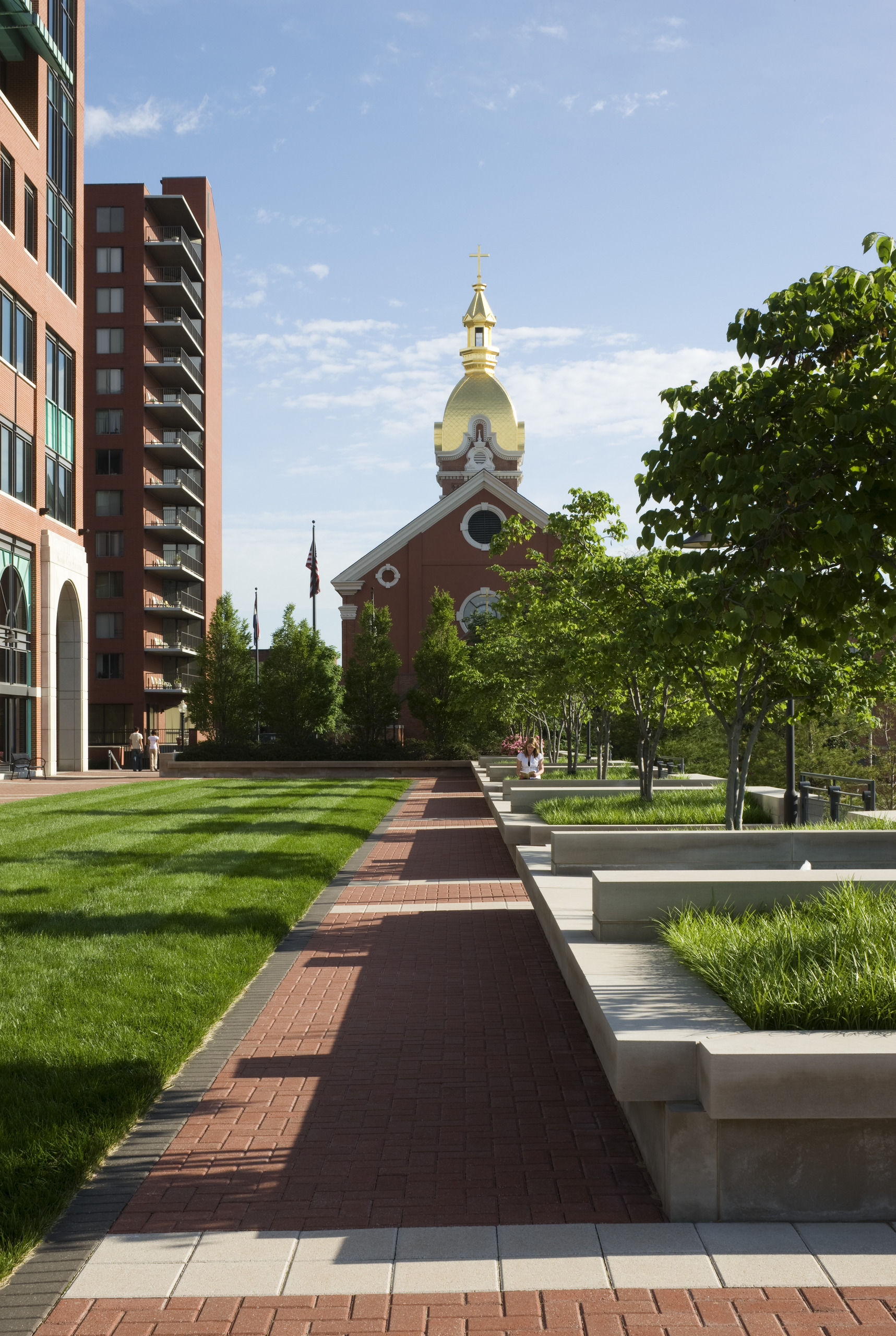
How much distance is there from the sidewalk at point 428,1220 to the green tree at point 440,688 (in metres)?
38.6

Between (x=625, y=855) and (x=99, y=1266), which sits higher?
(x=625, y=855)

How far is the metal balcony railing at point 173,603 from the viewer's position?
59812 millimetres

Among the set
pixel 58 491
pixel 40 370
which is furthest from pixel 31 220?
pixel 58 491

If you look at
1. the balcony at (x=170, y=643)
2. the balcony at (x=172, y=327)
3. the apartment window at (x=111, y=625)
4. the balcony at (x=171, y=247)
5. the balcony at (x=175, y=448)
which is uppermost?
the balcony at (x=171, y=247)

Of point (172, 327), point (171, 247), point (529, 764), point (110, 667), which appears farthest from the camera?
point (171, 247)

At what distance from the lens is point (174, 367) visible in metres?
61.1

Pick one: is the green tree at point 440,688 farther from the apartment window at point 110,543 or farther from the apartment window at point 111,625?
the apartment window at point 110,543

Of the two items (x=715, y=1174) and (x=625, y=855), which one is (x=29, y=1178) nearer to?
(x=715, y=1174)

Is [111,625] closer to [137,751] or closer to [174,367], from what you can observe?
[137,751]

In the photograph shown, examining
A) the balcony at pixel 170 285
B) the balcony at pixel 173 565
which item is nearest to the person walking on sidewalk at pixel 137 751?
the balcony at pixel 173 565

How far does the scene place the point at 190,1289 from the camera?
3838 mm

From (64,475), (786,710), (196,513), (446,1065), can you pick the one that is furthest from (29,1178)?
(196,513)

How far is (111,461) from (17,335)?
24511mm

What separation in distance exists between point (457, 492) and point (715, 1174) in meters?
56.7
